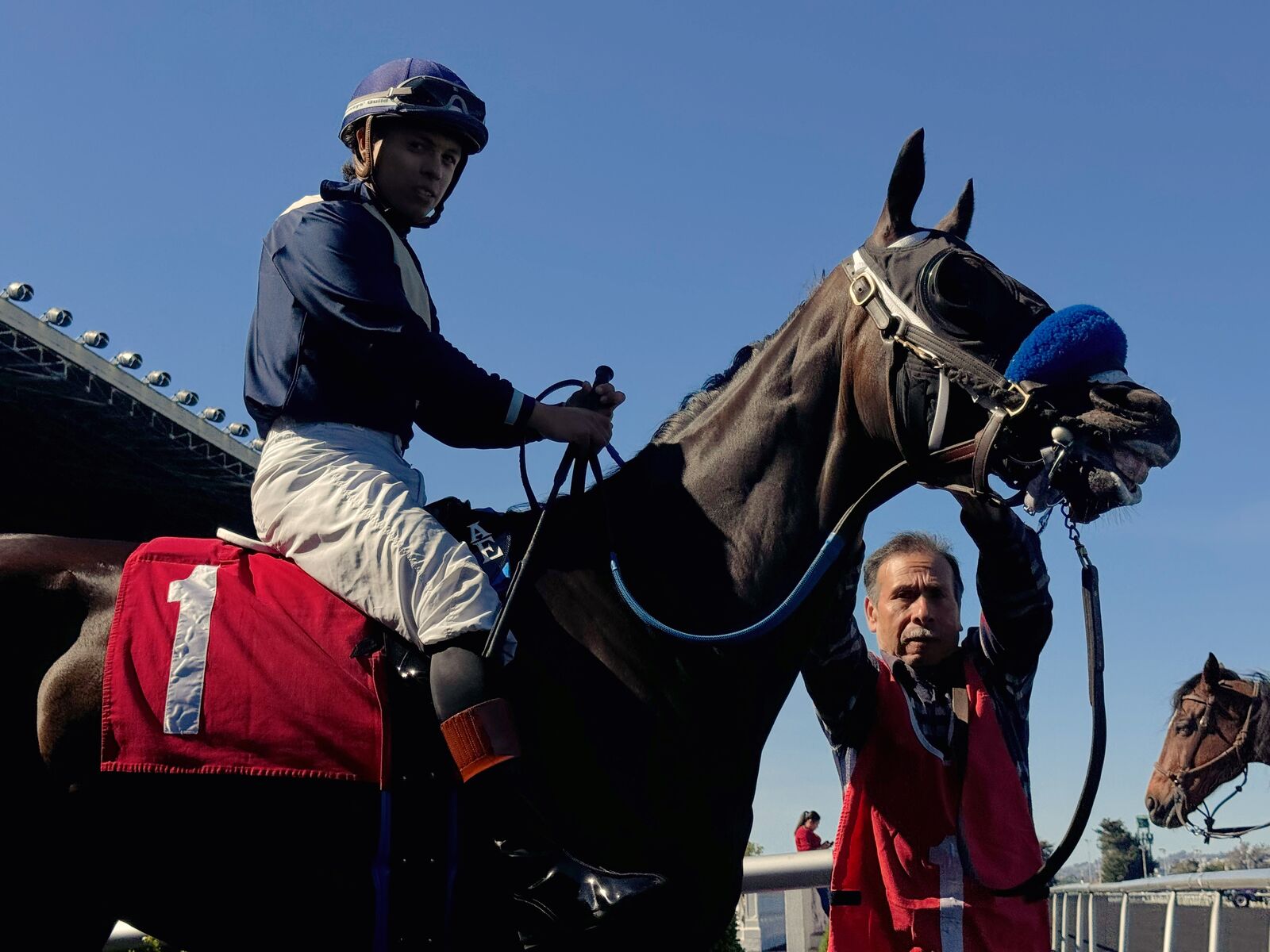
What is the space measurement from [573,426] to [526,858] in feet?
3.32

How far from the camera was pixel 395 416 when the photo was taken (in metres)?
2.97

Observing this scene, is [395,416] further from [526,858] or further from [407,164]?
[526,858]

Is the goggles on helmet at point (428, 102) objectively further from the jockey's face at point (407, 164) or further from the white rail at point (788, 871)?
the white rail at point (788, 871)

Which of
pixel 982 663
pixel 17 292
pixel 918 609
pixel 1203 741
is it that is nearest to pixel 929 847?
pixel 982 663

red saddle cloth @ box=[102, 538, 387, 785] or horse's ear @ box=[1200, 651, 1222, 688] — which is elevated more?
horse's ear @ box=[1200, 651, 1222, 688]

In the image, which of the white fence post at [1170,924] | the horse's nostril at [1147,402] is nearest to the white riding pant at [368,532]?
the horse's nostril at [1147,402]

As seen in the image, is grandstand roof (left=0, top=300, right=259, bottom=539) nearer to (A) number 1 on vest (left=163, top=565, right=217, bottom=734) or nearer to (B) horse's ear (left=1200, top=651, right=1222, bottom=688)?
(B) horse's ear (left=1200, top=651, right=1222, bottom=688)

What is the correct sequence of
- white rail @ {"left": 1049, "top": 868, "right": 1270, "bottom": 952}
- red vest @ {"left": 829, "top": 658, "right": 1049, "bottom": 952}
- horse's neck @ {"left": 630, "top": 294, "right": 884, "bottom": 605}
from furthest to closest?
white rail @ {"left": 1049, "top": 868, "right": 1270, "bottom": 952} < red vest @ {"left": 829, "top": 658, "right": 1049, "bottom": 952} < horse's neck @ {"left": 630, "top": 294, "right": 884, "bottom": 605}

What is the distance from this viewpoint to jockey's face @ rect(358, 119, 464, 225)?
319 centimetres

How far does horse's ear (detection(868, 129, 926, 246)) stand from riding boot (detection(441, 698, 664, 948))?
1602 mm

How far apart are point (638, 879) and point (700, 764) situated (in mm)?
334

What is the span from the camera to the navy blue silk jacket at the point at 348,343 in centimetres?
278

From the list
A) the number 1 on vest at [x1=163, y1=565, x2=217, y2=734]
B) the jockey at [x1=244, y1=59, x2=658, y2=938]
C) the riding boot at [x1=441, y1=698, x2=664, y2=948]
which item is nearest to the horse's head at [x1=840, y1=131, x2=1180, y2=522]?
the jockey at [x1=244, y1=59, x2=658, y2=938]

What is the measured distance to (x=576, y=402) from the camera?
3205mm
